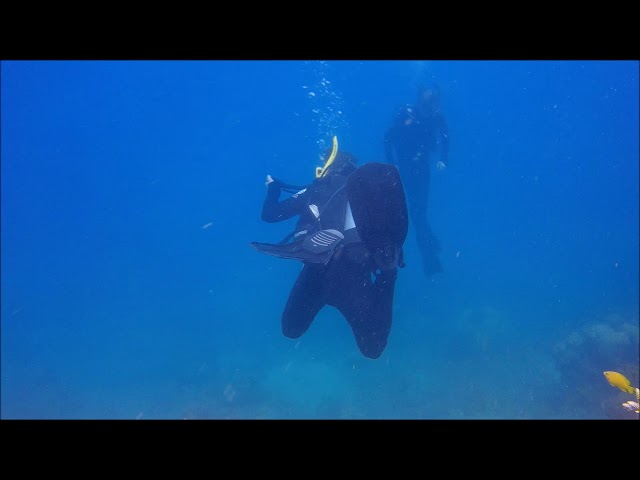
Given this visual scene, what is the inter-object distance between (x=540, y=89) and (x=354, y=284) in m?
75.1

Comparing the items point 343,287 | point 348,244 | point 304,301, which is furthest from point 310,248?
point 304,301

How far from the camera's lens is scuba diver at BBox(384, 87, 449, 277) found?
10477 mm

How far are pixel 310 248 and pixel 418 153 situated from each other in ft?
26.5

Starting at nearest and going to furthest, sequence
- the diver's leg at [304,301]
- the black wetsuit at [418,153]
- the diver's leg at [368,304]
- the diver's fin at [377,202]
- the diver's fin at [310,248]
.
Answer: the diver's fin at [377,202] < the diver's fin at [310,248] < the diver's leg at [368,304] < the diver's leg at [304,301] < the black wetsuit at [418,153]

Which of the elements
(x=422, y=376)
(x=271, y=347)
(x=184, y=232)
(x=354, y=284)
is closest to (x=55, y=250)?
(x=184, y=232)

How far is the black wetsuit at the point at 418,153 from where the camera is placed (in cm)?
1062

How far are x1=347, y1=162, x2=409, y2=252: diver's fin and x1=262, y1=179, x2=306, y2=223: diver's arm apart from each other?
5.65 feet

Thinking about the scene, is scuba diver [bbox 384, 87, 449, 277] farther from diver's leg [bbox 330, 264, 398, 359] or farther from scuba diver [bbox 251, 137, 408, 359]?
diver's leg [bbox 330, 264, 398, 359]

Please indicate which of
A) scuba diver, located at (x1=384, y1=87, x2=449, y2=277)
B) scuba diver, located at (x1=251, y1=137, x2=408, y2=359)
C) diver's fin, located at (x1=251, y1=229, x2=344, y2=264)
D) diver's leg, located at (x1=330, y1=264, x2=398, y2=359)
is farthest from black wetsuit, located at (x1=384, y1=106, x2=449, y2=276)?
diver's fin, located at (x1=251, y1=229, x2=344, y2=264)

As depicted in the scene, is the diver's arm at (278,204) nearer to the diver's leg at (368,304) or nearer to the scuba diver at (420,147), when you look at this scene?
the diver's leg at (368,304)

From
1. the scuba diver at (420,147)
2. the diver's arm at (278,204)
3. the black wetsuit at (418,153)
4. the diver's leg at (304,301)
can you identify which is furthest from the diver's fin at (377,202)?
the black wetsuit at (418,153)

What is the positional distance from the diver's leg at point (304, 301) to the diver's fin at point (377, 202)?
1.19 metres

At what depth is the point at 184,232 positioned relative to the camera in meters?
50.5
